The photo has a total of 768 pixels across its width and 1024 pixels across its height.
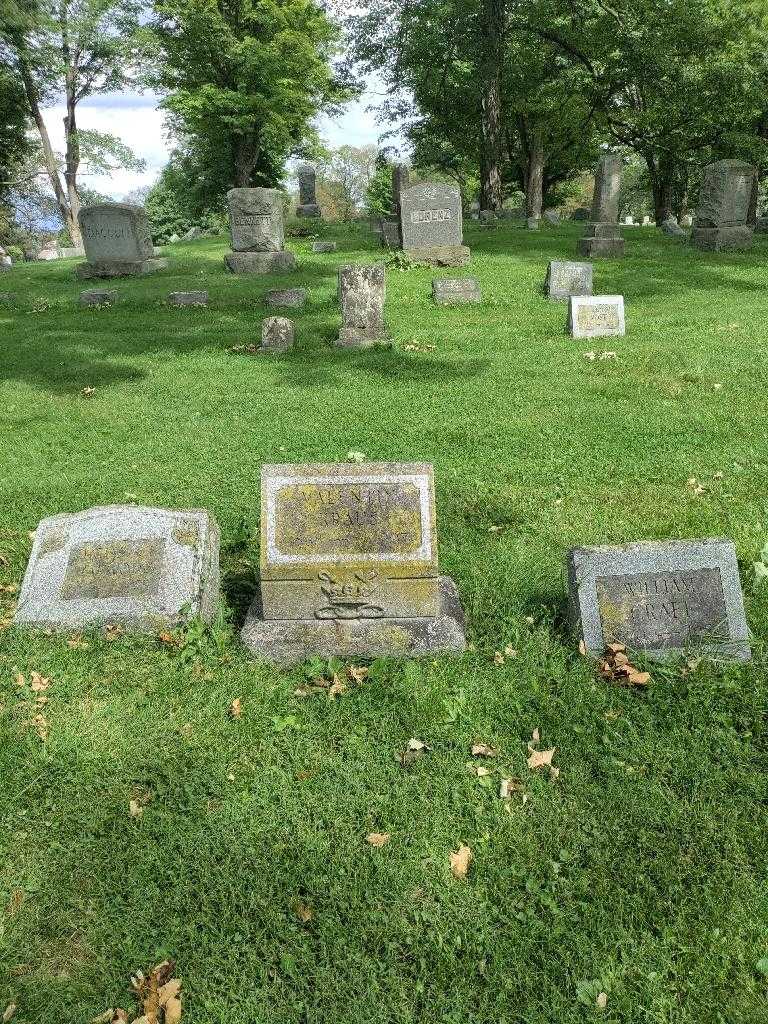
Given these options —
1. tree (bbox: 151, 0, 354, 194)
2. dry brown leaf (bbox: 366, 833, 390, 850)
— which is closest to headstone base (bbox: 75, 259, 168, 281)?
tree (bbox: 151, 0, 354, 194)

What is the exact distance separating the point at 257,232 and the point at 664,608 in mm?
17997

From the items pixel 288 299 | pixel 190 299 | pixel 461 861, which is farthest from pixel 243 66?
pixel 461 861

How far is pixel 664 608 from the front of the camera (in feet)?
13.1

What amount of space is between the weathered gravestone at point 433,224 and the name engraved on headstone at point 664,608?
52.2 ft

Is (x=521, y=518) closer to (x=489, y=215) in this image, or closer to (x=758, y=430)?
(x=758, y=430)

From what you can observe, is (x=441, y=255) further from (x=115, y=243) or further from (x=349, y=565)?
(x=349, y=565)

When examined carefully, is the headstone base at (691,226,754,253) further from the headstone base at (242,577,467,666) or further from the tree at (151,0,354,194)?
the tree at (151,0,354,194)

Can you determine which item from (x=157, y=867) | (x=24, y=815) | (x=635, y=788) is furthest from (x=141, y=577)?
(x=635, y=788)

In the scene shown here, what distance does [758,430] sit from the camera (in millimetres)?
7363

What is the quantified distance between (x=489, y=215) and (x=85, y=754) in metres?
29.5

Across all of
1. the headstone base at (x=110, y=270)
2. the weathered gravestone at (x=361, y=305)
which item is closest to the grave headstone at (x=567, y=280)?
the weathered gravestone at (x=361, y=305)

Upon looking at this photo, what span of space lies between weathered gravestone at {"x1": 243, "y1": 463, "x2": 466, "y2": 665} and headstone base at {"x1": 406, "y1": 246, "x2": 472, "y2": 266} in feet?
50.9

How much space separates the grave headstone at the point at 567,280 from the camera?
14.0m

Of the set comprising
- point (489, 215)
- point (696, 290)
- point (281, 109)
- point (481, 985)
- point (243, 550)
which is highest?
point (281, 109)
